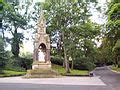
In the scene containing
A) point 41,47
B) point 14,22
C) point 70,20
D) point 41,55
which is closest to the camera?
point 41,55

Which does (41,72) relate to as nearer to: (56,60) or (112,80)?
(112,80)

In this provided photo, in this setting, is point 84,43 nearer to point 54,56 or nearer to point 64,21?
point 64,21

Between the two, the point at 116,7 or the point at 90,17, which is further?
the point at 90,17

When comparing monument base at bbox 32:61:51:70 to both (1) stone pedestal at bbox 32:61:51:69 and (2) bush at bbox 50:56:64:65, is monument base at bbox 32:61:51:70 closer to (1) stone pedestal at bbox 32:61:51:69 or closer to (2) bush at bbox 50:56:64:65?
(1) stone pedestal at bbox 32:61:51:69

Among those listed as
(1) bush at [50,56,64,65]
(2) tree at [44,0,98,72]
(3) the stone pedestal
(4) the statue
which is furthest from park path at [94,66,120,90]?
(1) bush at [50,56,64,65]

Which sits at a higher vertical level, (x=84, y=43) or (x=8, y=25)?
(x=8, y=25)

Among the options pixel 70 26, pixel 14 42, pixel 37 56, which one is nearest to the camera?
pixel 37 56

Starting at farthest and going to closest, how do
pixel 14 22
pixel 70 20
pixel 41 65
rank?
pixel 14 22, pixel 70 20, pixel 41 65

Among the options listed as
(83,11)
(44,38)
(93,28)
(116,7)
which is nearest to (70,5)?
(83,11)

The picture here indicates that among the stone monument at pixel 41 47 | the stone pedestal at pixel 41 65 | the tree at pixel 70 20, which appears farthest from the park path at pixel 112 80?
the tree at pixel 70 20

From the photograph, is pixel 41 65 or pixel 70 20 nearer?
pixel 41 65

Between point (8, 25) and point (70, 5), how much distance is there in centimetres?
1522

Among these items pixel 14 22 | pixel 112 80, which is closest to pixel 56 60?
pixel 14 22

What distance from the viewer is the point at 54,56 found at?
5084 centimetres
